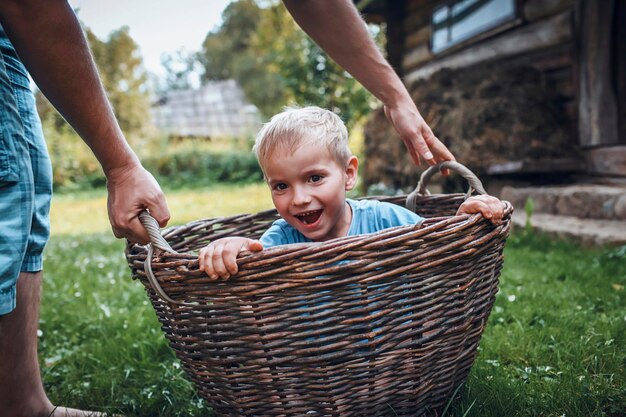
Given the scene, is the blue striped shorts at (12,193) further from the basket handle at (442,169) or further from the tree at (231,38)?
the tree at (231,38)

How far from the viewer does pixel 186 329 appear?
1336 millimetres

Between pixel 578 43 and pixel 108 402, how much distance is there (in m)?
4.21

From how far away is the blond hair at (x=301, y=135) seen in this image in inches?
68.5

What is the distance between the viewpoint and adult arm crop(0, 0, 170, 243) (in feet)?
3.56

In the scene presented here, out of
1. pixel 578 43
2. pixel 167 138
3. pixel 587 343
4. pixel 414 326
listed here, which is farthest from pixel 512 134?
pixel 167 138

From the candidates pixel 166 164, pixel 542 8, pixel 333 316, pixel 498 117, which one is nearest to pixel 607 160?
pixel 498 117

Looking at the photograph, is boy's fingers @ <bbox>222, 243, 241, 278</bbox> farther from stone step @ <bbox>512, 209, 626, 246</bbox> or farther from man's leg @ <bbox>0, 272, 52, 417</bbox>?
stone step @ <bbox>512, 209, 626, 246</bbox>

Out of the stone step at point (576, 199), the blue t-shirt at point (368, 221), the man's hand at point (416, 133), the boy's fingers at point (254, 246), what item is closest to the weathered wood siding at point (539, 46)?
the stone step at point (576, 199)

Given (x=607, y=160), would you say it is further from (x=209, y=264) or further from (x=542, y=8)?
(x=209, y=264)

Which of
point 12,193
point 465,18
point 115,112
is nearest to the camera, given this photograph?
point 12,193

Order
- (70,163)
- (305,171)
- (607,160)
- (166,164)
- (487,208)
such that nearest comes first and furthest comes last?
(487,208), (305,171), (607,160), (70,163), (166,164)

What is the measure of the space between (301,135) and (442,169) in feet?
1.76

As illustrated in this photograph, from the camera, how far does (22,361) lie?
1591 millimetres

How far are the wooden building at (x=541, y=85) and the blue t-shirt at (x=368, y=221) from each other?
2.68 metres
